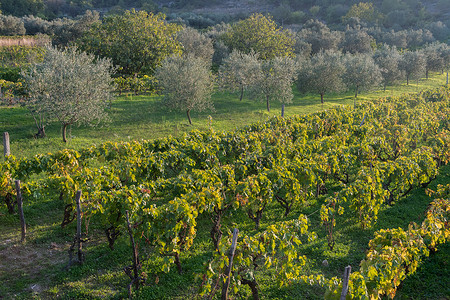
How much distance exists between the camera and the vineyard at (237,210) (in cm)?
642

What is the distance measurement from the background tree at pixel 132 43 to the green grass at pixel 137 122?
3836mm

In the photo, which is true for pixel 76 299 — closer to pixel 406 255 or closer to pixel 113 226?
pixel 113 226

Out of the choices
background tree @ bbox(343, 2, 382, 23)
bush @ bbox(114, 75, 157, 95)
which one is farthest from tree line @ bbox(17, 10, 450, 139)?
background tree @ bbox(343, 2, 382, 23)

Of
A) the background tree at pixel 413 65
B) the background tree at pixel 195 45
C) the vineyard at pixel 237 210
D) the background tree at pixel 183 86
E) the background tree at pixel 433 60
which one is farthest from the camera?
the background tree at pixel 433 60

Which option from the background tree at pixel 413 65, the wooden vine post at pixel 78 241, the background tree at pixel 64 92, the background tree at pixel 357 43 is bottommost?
the wooden vine post at pixel 78 241

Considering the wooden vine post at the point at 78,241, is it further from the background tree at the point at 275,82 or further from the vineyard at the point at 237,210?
the background tree at the point at 275,82

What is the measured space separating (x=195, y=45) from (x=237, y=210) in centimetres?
2931

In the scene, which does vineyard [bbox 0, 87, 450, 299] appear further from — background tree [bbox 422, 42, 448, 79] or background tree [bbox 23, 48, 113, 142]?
background tree [bbox 422, 42, 448, 79]

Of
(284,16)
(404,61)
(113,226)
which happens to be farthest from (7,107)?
(284,16)

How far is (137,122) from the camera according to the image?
19.6 meters

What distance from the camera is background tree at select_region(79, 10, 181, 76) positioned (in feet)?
89.7

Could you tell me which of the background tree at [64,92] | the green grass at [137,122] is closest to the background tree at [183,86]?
the green grass at [137,122]

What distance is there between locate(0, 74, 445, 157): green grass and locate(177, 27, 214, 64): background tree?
7.62 m

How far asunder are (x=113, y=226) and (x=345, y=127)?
11.7 meters
